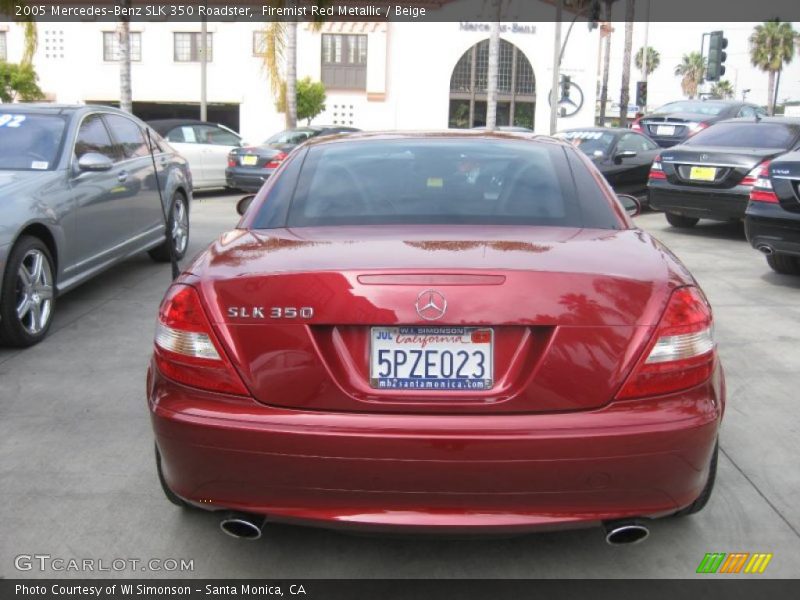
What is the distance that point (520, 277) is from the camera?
8.62ft

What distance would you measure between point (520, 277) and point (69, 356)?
3.85 meters

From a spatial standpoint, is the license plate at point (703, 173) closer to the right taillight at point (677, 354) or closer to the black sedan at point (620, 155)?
the black sedan at point (620, 155)

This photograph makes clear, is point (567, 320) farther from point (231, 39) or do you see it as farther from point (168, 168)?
point (231, 39)

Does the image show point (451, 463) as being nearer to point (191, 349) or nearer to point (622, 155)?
point (191, 349)

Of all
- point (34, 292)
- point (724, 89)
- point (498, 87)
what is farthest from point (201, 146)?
point (724, 89)

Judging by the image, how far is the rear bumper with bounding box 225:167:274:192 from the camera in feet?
51.6

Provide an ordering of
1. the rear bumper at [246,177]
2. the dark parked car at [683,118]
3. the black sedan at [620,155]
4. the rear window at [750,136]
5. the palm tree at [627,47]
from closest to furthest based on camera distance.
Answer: the rear window at [750,136] → the black sedan at [620,155] → the rear bumper at [246,177] → the dark parked car at [683,118] → the palm tree at [627,47]

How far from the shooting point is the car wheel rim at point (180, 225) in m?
8.73

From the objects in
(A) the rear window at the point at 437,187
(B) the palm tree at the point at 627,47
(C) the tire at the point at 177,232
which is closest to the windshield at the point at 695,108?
(B) the palm tree at the point at 627,47

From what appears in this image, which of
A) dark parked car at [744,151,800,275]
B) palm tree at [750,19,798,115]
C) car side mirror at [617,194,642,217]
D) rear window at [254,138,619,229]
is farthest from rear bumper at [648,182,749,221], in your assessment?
palm tree at [750,19,798,115]

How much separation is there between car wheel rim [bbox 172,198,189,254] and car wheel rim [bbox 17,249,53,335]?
9.06ft

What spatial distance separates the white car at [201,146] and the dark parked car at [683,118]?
8.01m

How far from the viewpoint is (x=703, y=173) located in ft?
35.3

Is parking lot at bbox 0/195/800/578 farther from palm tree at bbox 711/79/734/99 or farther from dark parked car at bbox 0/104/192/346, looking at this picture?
palm tree at bbox 711/79/734/99
